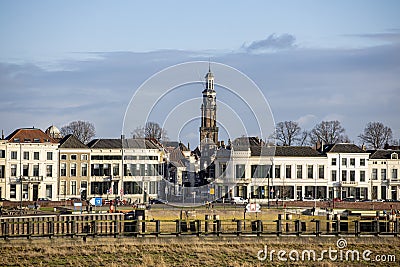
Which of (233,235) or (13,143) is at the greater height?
(13,143)

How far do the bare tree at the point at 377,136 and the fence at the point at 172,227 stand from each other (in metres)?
68.9

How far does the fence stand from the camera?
52.5 m

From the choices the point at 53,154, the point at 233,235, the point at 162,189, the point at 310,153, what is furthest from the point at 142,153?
the point at 233,235

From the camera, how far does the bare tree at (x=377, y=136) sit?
443 ft

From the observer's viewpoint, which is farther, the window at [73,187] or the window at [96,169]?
the window at [96,169]

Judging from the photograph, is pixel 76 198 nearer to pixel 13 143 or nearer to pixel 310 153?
pixel 13 143

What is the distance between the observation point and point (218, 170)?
11356 centimetres

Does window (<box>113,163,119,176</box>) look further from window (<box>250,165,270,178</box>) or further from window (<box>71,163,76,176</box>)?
window (<box>250,165,270,178</box>)

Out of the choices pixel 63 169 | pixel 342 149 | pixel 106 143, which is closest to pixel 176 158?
pixel 106 143

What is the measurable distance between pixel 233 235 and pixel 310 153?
200 feet

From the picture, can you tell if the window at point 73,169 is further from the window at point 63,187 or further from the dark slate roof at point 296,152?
the dark slate roof at point 296,152

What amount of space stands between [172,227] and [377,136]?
77956mm

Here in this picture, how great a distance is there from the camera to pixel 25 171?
103 meters

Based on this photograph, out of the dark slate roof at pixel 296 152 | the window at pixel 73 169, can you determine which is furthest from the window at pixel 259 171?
the window at pixel 73 169
